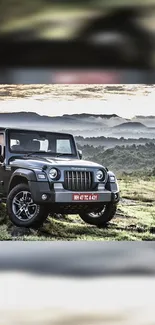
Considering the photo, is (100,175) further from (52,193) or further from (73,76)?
(73,76)

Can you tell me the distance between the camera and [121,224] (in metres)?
6.73

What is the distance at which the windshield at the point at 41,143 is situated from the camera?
21.6ft

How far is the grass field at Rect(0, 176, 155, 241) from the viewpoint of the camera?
666cm

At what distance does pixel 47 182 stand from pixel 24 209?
446 mm

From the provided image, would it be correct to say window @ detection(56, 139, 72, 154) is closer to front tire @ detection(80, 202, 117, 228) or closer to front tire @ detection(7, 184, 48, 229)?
front tire @ detection(7, 184, 48, 229)

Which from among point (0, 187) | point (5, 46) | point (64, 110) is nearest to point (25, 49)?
point (5, 46)

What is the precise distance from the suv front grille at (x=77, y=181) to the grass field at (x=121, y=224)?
38 cm

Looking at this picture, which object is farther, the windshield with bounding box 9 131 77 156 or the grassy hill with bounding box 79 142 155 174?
the grassy hill with bounding box 79 142 155 174

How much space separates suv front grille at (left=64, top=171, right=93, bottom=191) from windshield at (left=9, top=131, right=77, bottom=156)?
1.03 ft

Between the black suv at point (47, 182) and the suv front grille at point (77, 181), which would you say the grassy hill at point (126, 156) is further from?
the suv front grille at point (77, 181)

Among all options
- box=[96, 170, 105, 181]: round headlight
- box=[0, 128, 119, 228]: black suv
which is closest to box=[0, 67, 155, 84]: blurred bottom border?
box=[0, 128, 119, 228]: black suv

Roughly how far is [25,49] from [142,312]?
341cm

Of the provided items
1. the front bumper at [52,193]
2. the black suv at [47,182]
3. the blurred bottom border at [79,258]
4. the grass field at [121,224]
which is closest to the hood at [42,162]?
the black suv at [47,182]

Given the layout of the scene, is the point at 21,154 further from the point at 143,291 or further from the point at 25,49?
the point at 143,291
